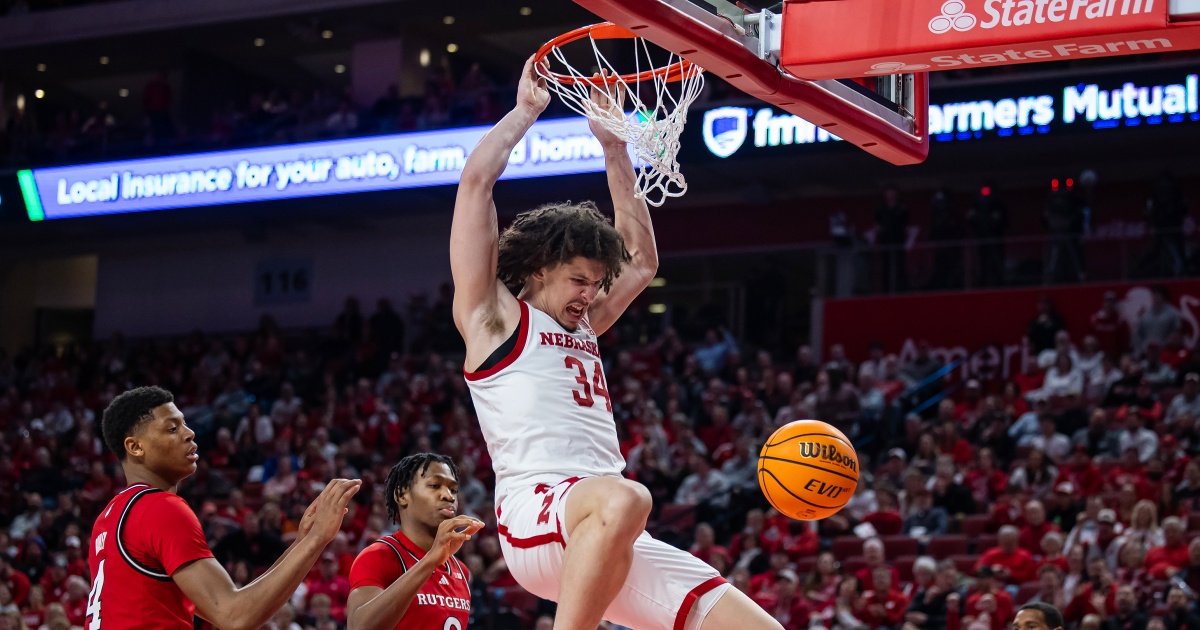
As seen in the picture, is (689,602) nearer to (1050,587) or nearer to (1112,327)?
(1050,587)

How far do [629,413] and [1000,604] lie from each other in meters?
6.73

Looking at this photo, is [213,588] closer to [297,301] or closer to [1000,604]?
[1000,604]

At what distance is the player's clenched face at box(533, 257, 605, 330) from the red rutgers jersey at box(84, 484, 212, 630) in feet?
4.42

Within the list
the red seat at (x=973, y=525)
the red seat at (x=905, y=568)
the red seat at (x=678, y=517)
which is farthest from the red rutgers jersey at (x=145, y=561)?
the red seat at (x=678, y=517)

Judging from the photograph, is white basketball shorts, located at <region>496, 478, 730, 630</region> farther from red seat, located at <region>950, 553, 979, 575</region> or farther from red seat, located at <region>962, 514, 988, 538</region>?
red seat, located at <region>962, 514, 988, 538</region>

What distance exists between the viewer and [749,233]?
23.2 m

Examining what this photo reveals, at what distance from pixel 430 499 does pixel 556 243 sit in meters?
1.46

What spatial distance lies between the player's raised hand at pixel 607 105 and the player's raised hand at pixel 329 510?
1760 millimetres

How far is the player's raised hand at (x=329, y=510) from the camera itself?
14.9 feet

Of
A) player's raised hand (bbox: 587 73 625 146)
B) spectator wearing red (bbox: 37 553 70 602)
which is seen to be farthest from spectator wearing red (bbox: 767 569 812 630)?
spectator wearing red (bbox: 37 553 70 602)

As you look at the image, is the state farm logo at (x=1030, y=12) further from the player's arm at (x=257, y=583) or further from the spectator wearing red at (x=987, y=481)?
the spectator wearing red at (x=987, y=481)

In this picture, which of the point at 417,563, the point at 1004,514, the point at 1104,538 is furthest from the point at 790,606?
the point at 417,563

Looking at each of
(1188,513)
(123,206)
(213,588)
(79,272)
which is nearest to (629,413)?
(1188,513)

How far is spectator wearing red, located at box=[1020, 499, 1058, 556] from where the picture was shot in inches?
476
